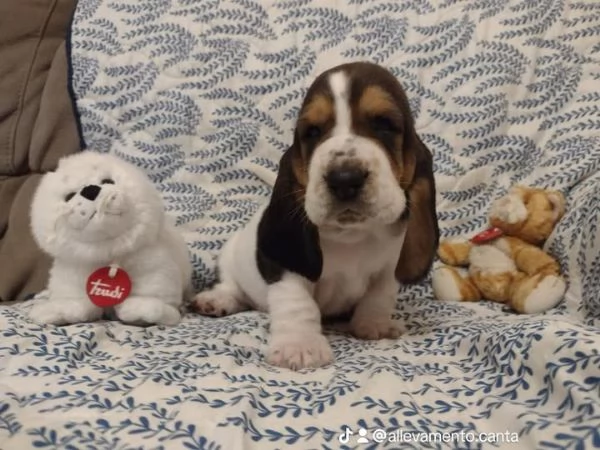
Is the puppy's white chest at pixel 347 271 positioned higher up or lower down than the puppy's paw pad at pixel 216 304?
higher up

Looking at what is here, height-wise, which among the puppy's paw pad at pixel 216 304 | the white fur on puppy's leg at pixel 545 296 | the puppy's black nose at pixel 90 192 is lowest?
the puppy's paw pad at pixel 216 304

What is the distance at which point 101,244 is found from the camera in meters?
1.71

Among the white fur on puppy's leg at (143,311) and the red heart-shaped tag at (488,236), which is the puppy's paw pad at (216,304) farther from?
the red heart-shaped tag at (488,236)

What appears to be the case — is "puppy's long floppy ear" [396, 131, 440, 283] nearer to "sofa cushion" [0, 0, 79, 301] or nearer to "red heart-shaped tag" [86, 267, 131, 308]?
"red heart-shaped tag" [86, 267, 131, 308]

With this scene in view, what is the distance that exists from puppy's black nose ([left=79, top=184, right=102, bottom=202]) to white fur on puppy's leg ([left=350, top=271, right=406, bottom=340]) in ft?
2.42

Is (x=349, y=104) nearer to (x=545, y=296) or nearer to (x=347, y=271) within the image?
(x=347, y=271)

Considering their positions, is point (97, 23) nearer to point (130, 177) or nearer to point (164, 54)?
point (164, 54)

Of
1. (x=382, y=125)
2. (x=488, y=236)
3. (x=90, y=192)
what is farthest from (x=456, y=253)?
(x=90, y=192)

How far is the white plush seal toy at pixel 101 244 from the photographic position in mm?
1668

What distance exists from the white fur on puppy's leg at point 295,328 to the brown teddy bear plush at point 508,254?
0.55m

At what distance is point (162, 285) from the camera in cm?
179

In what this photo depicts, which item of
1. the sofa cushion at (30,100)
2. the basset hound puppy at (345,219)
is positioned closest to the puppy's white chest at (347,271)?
the basset hound puppy at (345,219)

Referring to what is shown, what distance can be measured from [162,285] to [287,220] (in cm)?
38

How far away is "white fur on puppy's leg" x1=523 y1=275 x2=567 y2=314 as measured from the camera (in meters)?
1.88
